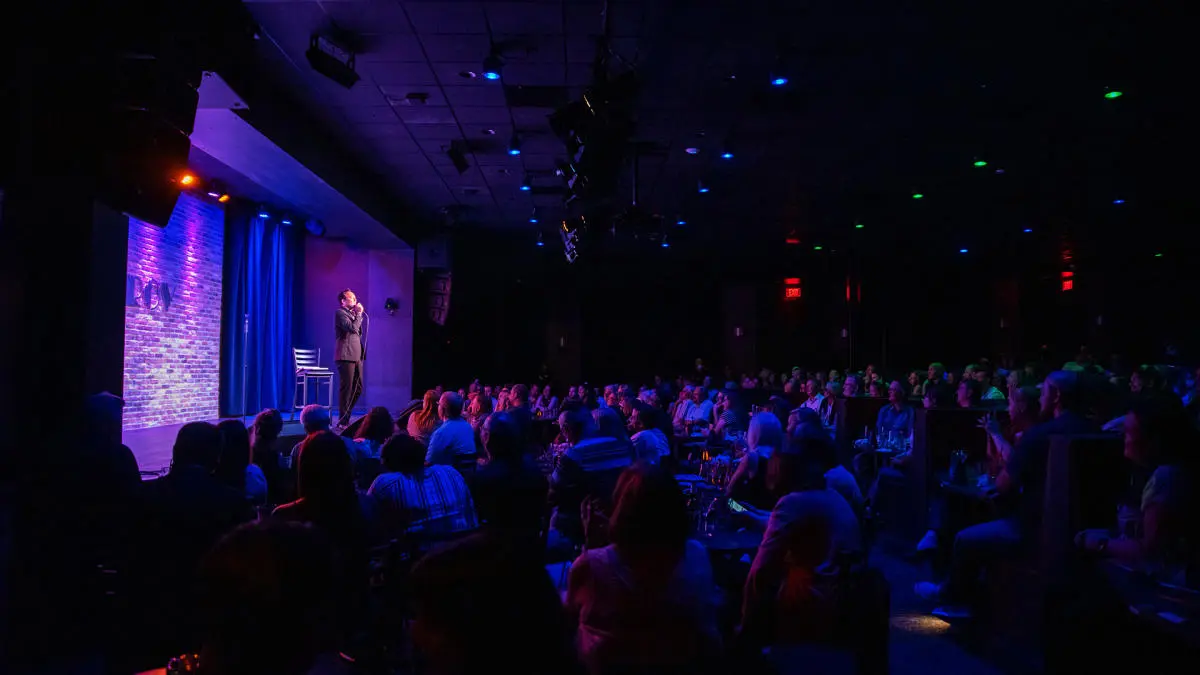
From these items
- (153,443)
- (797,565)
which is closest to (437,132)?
(153,443)

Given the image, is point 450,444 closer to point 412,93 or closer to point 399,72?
point 399,72

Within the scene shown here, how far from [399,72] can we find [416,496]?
4.70 metres

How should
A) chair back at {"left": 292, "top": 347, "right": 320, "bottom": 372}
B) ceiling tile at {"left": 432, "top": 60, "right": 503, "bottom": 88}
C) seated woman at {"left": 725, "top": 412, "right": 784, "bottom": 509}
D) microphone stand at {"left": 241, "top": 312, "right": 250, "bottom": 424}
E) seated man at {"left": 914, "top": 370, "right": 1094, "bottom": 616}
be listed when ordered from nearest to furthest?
seated man at {"left": 914, "top": 370, "right": 1094, "bottom": 616} < seated woman at {"left": 725, "top": 412, "right": 784, "bottom": 509} < ceiling tile at {"left": 432, "top": 60, "right": 503, "bottom": 88} < microphone stand at {"left": 241, "top": 312, "right": 250, "bottom": 424} < chair back at {"left": 292, "top": 347, "right": 320, "bottom": 372}

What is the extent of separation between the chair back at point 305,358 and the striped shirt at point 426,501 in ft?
30.6

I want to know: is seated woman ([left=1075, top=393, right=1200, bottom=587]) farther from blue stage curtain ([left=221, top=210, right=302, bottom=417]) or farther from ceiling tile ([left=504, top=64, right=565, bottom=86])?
blue stage curtain ([left=221, top=210, right=302, bottom=417])

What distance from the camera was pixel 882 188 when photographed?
437 inches

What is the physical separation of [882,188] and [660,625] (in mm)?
10413

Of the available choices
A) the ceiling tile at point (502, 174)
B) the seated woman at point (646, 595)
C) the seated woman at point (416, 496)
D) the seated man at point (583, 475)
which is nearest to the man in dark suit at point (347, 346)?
the ceiling tile at point (502, 174)

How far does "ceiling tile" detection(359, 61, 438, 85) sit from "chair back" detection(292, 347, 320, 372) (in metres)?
6.49

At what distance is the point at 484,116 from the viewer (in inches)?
316

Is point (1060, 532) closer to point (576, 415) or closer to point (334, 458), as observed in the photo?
point (576, 415)

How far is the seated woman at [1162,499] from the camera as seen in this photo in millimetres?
2738

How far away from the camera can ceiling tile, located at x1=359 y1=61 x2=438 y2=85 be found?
6613mm

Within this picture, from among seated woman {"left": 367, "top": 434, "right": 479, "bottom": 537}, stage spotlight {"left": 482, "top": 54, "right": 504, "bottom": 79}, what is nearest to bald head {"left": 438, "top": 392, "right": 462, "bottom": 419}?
seated woman {"left": 367, "top": 434, "right": 479, "bottom": 537}
